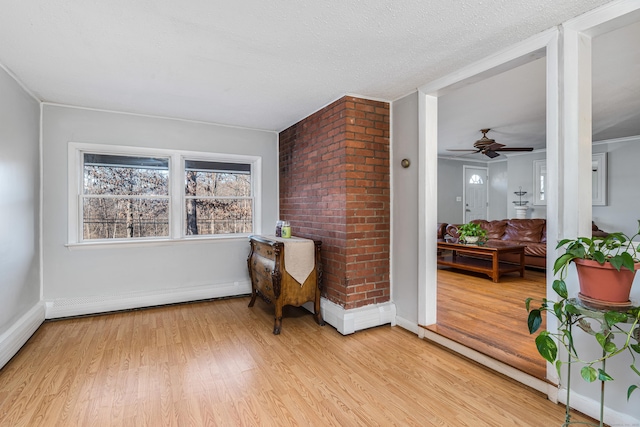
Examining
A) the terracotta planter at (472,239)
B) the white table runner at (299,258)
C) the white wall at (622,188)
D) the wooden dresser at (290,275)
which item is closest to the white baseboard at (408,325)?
the wooden dresser at (290,275)

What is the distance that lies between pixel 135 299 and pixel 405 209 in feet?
10.5

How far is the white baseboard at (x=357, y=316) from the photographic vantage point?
9.73 ft

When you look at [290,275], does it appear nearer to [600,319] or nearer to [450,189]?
[600,319]

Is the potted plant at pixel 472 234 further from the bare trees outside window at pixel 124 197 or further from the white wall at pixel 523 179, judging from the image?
the bare trees outside window at pixel 124 197

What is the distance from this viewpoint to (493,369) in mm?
2303

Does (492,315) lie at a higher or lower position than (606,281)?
lower

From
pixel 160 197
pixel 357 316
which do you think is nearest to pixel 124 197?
pixel 160 197

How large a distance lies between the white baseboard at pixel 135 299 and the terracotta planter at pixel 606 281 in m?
3.62

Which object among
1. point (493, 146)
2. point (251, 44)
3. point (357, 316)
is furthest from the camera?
point (493, 146)

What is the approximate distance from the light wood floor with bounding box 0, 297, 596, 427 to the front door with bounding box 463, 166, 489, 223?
20.3 ft

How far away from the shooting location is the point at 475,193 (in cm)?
832

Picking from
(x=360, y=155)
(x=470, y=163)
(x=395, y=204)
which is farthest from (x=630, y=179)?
(x=360, y=155)

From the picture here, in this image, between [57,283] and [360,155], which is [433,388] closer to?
[360,155]

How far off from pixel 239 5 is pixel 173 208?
9.16 feet
